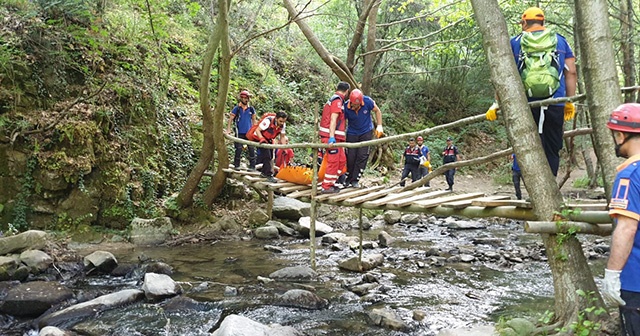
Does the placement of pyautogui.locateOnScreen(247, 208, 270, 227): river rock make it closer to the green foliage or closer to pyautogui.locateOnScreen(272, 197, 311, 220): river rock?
pyautogui.locateOnScreen(272, 197, 311, 220): river rock

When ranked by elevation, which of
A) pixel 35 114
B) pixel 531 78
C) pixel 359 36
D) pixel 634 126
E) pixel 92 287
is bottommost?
pixel 92 287

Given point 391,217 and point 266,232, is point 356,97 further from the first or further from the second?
point 391,217

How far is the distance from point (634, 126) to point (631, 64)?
10358mm

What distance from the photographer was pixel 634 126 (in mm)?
2312

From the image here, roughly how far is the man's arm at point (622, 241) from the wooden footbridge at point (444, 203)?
0.91 meters

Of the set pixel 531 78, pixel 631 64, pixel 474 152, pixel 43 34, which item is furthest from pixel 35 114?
pixel 474 152

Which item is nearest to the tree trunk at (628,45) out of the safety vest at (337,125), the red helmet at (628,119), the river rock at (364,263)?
the river rock at (364,263)

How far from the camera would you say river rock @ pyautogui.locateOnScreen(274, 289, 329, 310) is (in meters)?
5.31

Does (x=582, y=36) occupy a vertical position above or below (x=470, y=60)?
below

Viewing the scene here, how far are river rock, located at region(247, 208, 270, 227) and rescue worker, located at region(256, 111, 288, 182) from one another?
192cm

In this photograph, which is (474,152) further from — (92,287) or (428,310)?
(92,287)

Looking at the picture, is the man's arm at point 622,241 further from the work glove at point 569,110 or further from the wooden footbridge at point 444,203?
the work glove at point 569,110

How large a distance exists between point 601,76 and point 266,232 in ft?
22.8

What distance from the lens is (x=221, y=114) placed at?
8.37 metres
